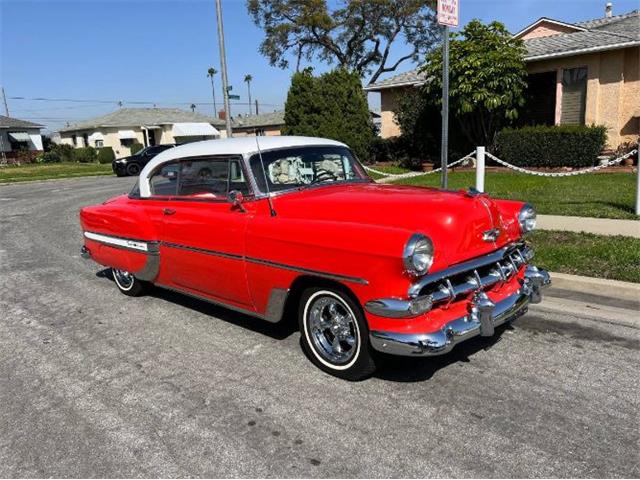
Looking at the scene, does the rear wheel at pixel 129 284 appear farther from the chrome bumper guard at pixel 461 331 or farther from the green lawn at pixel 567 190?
the green lawn at pixel 567 190

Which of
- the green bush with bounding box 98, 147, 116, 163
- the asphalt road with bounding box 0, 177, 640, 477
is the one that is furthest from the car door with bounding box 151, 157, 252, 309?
the green bush with bounding box 98, 147, 116, 163

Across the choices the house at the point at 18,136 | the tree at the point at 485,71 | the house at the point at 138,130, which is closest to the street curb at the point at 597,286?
the tree at the point at 485,71

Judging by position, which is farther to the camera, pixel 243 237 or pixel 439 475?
pixel 243 237

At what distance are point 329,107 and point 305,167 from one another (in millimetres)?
14336

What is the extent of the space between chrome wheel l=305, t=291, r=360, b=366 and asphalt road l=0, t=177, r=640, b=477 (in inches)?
7.0

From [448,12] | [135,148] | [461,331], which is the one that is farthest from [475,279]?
[135,148]

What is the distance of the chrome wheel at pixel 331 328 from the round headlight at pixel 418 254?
600 mm

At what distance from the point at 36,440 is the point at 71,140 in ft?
203

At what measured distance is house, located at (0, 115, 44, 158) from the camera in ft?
173

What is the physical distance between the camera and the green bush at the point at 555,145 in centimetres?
1546

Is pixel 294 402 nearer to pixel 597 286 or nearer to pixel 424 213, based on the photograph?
pixel 424 213

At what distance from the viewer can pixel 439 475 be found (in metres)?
2.72

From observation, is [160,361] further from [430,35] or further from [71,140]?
[71,140]

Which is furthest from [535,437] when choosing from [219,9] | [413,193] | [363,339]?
[219,9]
